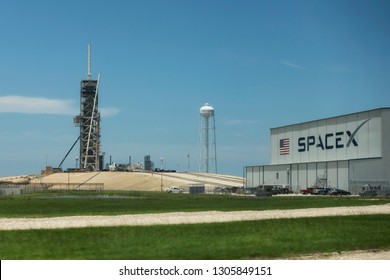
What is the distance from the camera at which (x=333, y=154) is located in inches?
4158

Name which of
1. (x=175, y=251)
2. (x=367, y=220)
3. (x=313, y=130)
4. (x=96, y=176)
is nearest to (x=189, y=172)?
(x=96, y=176)

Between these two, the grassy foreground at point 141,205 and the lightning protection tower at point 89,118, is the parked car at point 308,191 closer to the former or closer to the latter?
the grassy foreground at point 141,205

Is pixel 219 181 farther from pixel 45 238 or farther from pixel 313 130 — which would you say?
pixel 45 238

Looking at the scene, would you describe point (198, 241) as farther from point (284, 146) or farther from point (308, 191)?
point (284, 146)

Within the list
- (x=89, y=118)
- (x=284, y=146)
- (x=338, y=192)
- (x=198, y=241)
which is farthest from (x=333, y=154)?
(x=89, y=118)

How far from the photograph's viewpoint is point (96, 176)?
587 ft

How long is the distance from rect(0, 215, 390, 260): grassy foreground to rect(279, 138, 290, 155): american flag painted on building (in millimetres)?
92019

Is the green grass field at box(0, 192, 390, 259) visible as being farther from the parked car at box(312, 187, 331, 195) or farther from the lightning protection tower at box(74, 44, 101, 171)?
the lightning protection tower at box(74, 44, 101, 171)

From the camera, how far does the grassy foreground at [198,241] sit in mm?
19281

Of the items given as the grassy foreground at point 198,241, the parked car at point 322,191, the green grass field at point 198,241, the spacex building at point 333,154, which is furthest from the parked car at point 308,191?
the grassy foreground at point 198,241

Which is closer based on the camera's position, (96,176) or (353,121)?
(353,121)

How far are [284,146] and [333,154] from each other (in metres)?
17.9

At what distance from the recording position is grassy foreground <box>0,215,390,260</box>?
19281 mm
